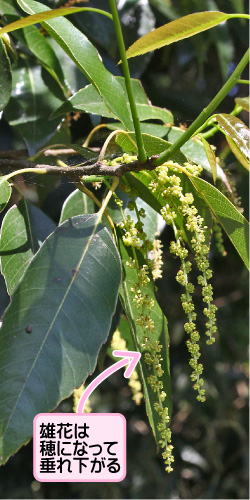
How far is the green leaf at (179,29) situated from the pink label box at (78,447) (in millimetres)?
470

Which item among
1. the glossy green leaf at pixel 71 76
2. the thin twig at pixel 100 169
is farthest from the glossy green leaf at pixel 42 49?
the thin twig at pixel 100 169

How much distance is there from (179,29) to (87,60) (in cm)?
16

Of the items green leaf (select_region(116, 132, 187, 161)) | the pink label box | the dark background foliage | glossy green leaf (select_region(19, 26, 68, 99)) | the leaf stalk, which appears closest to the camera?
the leaf stalk

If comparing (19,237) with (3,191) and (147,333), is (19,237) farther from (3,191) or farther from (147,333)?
(147,333)

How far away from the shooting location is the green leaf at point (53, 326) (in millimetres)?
534

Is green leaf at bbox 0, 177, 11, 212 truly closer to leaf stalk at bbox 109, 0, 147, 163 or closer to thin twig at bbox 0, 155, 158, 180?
thin twig at bbox 0, 155, 158, 180

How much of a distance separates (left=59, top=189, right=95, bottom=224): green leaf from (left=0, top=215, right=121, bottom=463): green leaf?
0.61ft

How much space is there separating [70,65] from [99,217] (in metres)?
0.40

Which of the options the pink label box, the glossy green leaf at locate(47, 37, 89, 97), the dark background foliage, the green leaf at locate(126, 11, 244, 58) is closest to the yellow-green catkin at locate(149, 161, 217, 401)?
the green leaf at locate(126, 11, 244, 58)

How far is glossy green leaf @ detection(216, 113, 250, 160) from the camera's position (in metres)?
0.52

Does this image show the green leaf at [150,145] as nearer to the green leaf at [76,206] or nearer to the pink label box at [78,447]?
the green leaf at [76,206]

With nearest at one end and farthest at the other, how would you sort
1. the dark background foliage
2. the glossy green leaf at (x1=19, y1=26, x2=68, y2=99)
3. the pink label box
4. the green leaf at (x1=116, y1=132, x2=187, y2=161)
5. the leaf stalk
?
the leaf stalk → the green leaf at (x1=116, y1=132, x2=187, y2=161) → the pink label box → the glossy green leaf at (x1=19, y1=26, x2=68, y2=99) → the dark background foliage

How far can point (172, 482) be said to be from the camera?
1.83 m

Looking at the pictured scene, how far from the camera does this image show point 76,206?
806 millimetres
